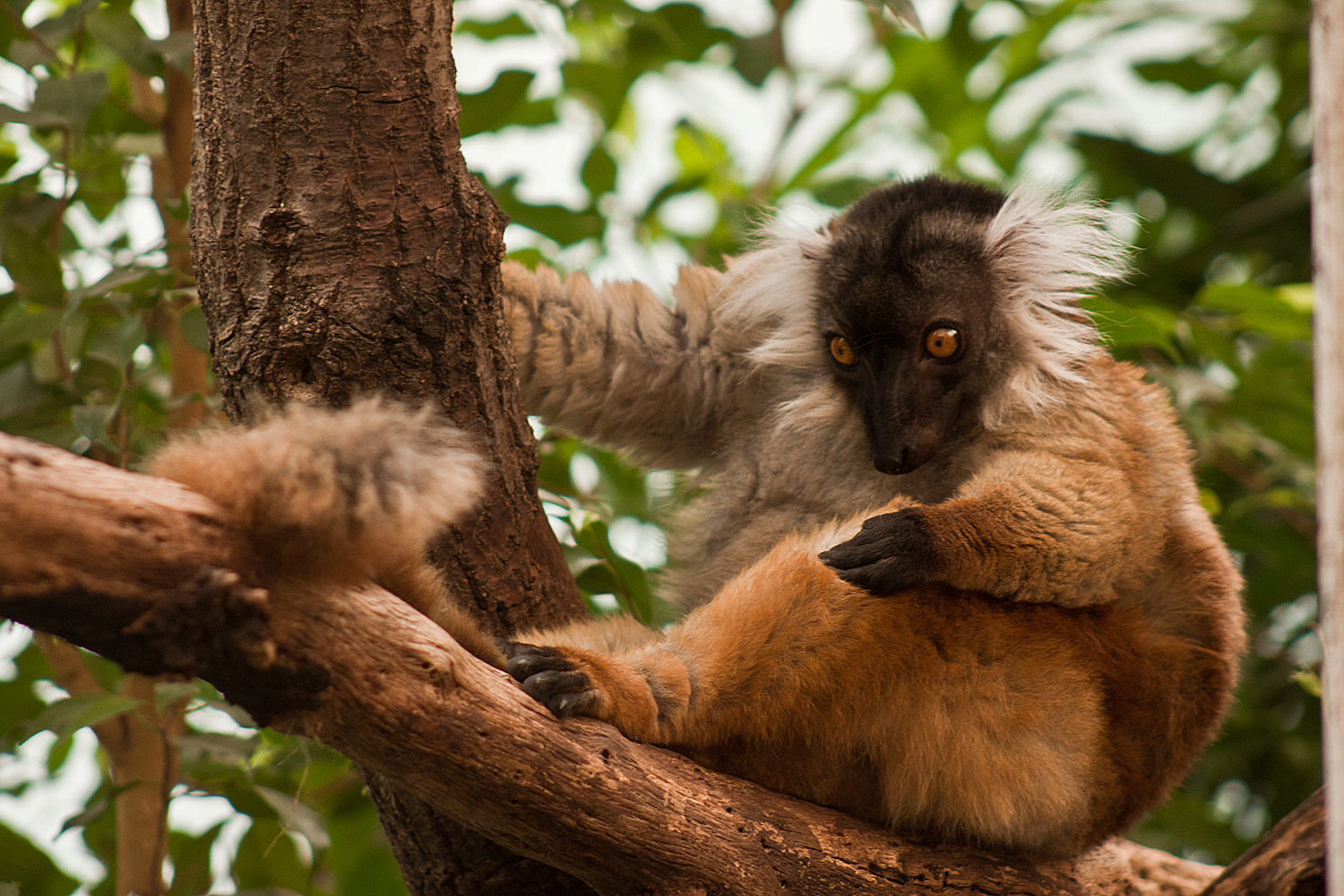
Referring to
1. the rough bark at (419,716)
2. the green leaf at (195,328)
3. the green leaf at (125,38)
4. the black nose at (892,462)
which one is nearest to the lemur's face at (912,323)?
the black nose at (892,462)

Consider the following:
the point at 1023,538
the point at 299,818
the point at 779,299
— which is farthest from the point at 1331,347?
the point at 299,818

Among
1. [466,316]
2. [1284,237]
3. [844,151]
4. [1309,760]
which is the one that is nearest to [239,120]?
[466,316]

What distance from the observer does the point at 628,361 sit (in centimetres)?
338

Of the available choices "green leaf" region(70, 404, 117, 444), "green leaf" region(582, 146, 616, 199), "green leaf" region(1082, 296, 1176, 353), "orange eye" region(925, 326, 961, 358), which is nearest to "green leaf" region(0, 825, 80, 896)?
"green leaf" region(70, 404, 117, 444)

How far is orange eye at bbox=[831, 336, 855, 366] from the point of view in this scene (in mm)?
3140

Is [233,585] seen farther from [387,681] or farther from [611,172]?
[611,172]

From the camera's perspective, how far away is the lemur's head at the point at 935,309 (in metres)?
3.04

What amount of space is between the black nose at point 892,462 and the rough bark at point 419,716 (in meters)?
0.88

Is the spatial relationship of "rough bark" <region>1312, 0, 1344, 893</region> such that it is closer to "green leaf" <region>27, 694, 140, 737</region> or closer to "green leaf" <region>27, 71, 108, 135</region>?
"green leaf" <region>27, 694, 140, 737</region>

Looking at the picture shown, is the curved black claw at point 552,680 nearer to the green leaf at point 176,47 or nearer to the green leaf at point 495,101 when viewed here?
the green leaf at point 176,47

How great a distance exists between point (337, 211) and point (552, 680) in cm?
104

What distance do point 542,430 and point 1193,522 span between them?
193 centimetres

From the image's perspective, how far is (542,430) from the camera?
3533mm

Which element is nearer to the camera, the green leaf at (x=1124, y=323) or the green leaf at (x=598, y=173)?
the green leaf at (x=1124, y=323)
